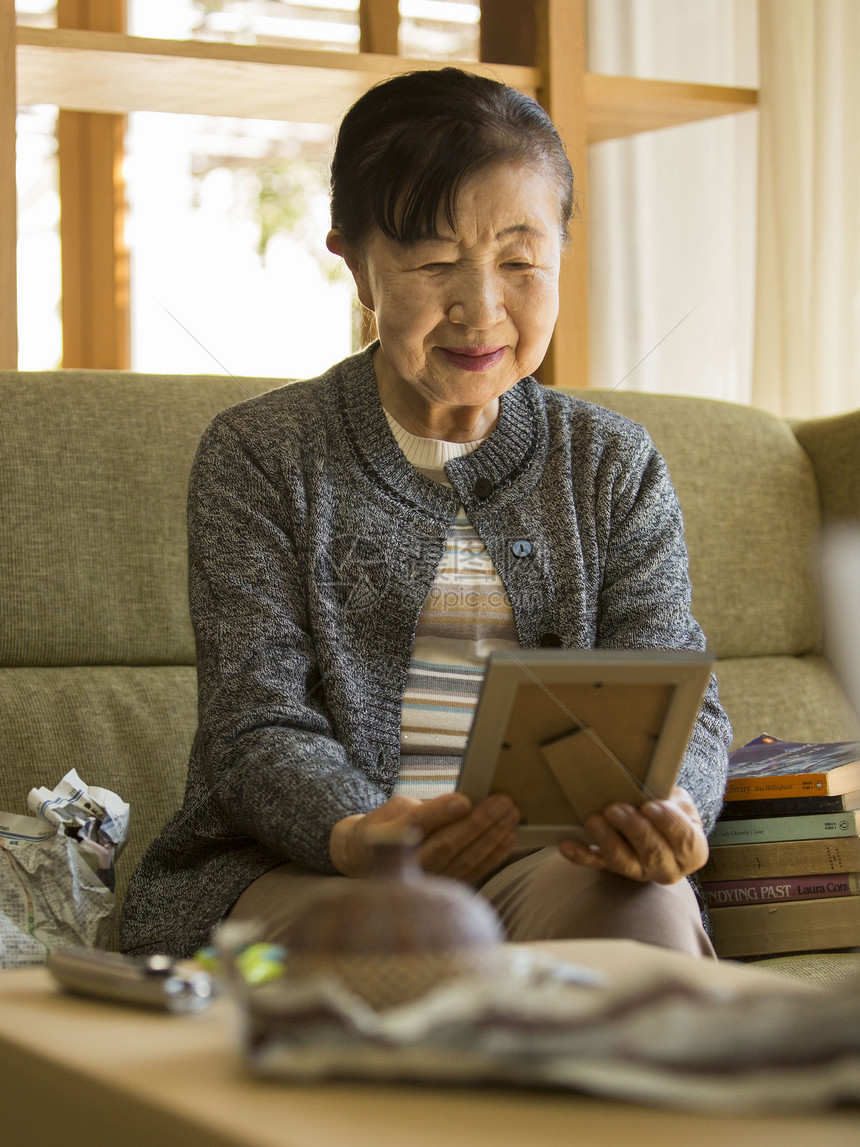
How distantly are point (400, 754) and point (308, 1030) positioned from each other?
2.30 feet

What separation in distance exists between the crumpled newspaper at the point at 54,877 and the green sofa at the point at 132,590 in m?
0.18

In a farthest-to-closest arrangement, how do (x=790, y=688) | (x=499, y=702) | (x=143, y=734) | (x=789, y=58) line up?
1. (x=789, y=58)
2. (x=790, y=688)
3. (x=143, y=734)
4. (x=499, y=702)

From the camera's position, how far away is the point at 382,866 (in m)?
0.54

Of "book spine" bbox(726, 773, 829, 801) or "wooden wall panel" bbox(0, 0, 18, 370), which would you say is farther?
"wooden wall panel" bbox(0, 0, 18, 370)

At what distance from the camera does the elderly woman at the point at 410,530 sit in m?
1.15

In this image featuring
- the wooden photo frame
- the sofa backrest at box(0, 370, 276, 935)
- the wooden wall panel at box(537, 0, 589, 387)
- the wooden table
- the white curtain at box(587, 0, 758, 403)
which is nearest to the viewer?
the wooden table

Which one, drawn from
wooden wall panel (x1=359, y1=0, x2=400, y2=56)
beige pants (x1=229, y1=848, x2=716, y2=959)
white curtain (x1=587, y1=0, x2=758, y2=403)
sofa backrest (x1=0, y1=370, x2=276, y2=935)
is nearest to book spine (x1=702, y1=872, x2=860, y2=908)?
beige pants (x1=229, y1=848, x2=716, y2=959)

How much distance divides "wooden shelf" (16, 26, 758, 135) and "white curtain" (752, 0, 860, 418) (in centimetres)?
25

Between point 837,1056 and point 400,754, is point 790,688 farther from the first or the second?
point 837,1056

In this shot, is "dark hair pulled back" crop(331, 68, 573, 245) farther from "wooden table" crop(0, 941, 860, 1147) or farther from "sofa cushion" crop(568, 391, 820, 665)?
"wooden table" crop(0, 941, 860, 1147)

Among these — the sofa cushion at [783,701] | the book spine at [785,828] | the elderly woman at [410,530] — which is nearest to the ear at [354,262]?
the elderly woman at [410,530]

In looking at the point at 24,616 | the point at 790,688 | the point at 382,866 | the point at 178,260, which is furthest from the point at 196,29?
the point at 382,866

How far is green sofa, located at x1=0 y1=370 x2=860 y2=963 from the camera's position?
1490 millimetres

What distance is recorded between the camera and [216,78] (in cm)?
199
